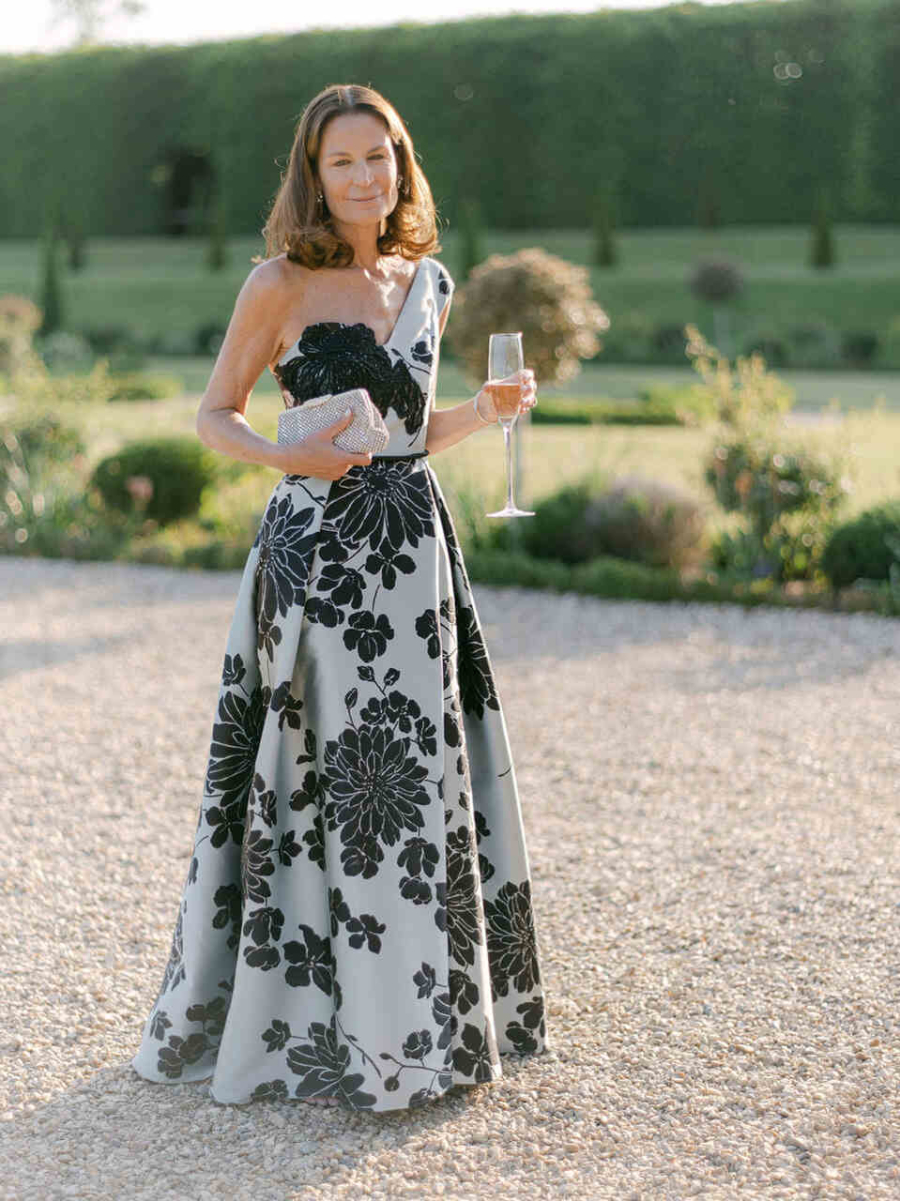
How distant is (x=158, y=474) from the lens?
9.50 meters

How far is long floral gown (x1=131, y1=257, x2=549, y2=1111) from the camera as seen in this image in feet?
8.29

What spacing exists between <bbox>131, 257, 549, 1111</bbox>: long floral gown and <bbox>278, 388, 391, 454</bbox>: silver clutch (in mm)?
108

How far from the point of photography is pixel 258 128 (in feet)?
99.2

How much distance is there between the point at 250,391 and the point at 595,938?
1.72m

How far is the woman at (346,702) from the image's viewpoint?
98.8 inches

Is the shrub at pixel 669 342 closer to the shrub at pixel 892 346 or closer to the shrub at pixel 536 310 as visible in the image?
the shrub at pixel 892 346

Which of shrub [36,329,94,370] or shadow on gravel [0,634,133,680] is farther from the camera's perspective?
shrub [36,329,94,370]

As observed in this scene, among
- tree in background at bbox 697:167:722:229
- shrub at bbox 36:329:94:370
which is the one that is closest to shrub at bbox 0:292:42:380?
shrub at bbox 36:329:94:370

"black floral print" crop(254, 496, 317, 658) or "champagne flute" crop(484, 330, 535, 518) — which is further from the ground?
"champagne flute" crop(484, 330, 535, 518)

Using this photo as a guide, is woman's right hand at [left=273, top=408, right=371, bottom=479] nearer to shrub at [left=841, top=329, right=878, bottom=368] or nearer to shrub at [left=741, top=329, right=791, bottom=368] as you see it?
shrub at [left=741, top=329, right=791, bottom=368]

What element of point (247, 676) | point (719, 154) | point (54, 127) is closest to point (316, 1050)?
point (247, 676)

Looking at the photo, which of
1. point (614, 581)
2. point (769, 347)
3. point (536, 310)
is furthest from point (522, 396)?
point (769, 347)

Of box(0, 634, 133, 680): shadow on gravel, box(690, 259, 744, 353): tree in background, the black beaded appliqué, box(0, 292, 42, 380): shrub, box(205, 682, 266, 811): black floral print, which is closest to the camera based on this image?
the black beaded appliqué

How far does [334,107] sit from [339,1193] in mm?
1896
